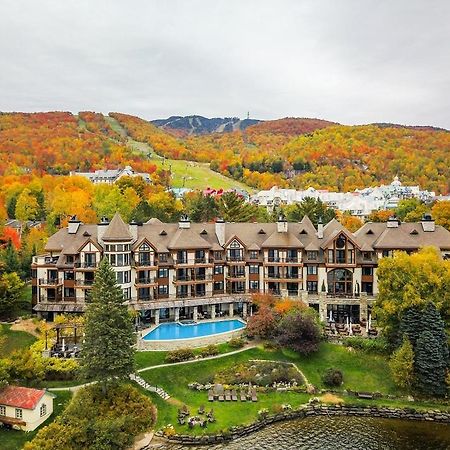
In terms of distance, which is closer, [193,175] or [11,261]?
[11,261]

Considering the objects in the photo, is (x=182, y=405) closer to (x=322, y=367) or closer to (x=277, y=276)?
(x=322, y=367)

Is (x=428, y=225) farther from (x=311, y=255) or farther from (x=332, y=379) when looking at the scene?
(x=332, y=379)

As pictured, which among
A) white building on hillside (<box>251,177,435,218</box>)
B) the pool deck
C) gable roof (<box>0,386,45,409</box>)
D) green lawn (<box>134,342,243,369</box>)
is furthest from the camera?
white building on hillside (<box>251,177,435,218</box>)

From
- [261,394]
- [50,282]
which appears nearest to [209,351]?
[261,394]

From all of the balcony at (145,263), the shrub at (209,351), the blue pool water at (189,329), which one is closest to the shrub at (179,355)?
the shrub at (209,351)

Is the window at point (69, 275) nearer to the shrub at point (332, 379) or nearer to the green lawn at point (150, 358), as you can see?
the green lawn at point (150, 358)

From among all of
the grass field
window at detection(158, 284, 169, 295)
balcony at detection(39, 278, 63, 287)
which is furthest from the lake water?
the grass field

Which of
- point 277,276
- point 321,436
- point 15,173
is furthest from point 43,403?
point 15,173

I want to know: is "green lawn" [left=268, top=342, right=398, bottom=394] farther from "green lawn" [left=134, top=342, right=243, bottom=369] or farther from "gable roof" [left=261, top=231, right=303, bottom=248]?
"gable roof" [left=261, top=231, right=303, bottom=248]
